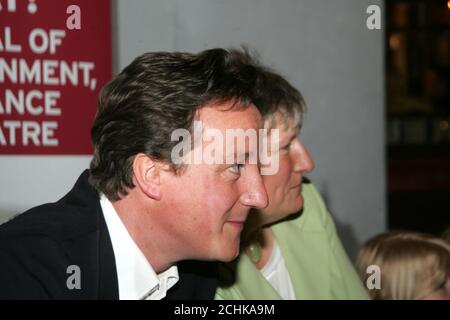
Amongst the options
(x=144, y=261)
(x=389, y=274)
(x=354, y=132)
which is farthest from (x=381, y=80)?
(x=144, y=261)

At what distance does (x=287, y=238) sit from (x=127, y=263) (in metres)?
0.72

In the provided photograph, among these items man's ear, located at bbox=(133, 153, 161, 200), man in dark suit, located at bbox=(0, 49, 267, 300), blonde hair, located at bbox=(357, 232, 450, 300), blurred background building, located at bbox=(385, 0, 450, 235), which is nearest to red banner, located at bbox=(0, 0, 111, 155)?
man in dark suit, located at bbox=(0, 49, 267, 300)

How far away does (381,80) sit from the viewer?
8.52 ft

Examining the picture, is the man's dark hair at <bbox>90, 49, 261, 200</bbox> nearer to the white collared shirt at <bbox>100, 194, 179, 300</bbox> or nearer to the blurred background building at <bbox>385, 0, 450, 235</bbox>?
the white collared shirt at <bbox>100, 194, 179, 300</bbox>

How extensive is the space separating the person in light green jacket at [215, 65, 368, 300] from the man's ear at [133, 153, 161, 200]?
41 cm

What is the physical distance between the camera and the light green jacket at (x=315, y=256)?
1774 mm

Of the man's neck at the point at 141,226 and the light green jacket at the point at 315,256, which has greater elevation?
the man's neck at the point at 141,226

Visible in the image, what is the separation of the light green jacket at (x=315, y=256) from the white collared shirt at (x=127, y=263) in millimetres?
628

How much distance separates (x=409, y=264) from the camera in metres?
1.73

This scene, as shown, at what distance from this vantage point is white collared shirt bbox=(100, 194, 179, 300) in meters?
1.21

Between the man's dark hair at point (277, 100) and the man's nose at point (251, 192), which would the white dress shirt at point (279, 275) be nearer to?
the man's dark hair at point (277, 100)

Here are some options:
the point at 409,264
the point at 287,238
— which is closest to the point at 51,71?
the point at 287,238

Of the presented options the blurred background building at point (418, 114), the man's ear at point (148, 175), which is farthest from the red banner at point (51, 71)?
the blurred background building at point (418, 114)
